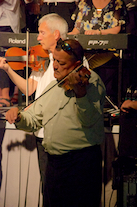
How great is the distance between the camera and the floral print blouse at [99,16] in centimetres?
170

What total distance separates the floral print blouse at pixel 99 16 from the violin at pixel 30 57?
0.33 meters

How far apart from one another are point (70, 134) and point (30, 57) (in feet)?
2.12

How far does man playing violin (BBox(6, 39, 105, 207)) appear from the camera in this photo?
141 cm

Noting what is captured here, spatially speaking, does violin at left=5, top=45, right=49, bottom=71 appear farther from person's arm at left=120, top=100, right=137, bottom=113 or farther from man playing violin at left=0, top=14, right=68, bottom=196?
person's arm at left=120, top=100, right=137, bottom=113

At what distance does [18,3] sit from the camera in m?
1.86

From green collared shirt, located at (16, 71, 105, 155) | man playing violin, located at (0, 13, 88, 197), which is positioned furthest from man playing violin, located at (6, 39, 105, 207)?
man playing violin, located at (0, 13, 88, 197)

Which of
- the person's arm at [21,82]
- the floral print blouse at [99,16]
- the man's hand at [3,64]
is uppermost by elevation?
the floral print blouse at [99,16]

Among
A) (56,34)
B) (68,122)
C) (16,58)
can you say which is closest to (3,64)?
(16,58)

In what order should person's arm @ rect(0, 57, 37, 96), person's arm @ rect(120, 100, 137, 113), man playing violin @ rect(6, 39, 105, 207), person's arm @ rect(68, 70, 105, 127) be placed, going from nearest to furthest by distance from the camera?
1. person's arm @ rect(68, 70, 105, 127)
2. man playing violin @ rect(6, 39, 105, 207)
3. person's arm @ rect(120, 100, 137, 113)
4. person's arm @ rect(0, 57, 37, 96)

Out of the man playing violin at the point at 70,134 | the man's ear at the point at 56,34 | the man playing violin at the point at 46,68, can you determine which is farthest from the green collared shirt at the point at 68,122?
the man's ear at the point at 56,34

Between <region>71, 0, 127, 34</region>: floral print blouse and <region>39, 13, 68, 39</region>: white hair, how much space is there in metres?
0.12

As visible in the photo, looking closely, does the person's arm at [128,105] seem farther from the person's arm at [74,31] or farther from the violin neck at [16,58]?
the violin neck at [16,58]

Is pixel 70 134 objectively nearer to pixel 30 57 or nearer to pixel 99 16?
pixel 30 57

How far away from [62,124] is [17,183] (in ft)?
2.41
